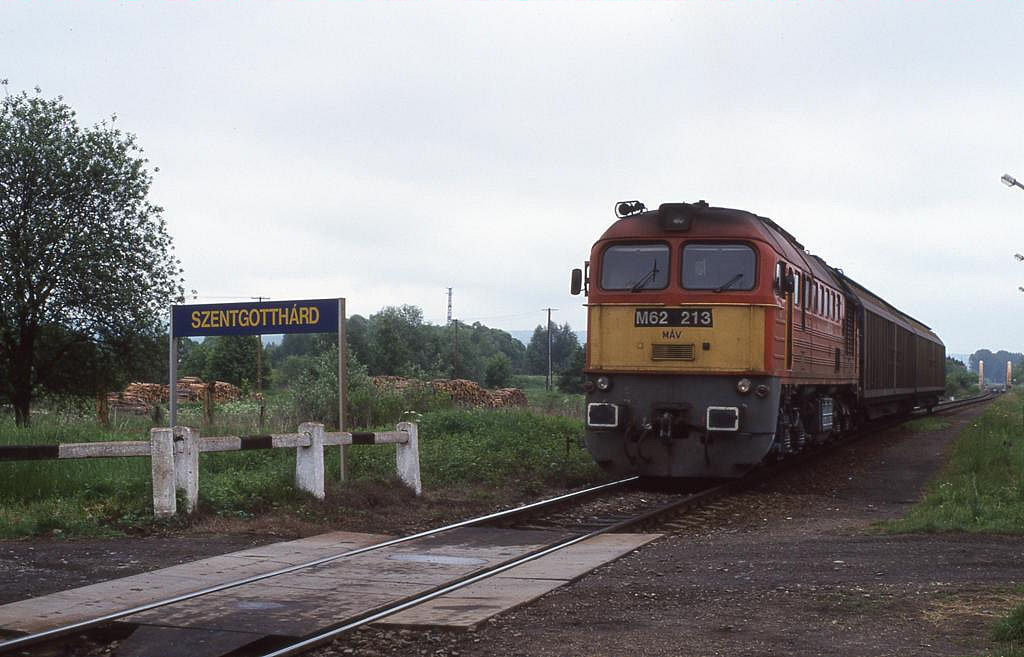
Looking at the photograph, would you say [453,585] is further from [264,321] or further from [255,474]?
[264,321]

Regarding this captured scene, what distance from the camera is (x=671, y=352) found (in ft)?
47.8

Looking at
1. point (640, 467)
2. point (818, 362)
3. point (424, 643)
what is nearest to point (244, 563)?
point (424, 643)

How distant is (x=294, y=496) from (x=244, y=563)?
122 inches

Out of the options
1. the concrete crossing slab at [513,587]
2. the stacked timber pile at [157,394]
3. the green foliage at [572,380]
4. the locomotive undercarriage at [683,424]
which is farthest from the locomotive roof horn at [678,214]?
the green foliage at [572,380]

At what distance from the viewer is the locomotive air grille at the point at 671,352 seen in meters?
14.5

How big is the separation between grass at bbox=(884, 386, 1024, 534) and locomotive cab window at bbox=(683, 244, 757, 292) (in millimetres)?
3547

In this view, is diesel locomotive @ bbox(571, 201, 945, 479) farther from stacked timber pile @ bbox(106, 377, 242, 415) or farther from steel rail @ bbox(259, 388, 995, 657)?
stacked timber pile @ bbox(106, 377, 242, 415)

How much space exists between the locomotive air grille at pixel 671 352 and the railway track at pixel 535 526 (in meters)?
1.76

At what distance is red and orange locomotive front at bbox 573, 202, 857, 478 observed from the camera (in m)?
14.3

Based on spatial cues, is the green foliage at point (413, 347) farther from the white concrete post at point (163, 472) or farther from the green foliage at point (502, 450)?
the white concrete post at point (163, 472)

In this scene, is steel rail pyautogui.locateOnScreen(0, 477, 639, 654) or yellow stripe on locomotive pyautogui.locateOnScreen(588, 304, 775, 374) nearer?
steel rail pyautogui.locateOnScreen(0, 477, 639, 654)

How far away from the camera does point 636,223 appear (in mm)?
15328

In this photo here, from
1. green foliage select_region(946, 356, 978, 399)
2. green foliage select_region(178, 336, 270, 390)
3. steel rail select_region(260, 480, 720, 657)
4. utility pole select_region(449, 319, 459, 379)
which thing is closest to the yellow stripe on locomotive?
steel rail select_region(260, 480, 720, 657)

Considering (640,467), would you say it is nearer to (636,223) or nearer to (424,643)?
(636,223)
